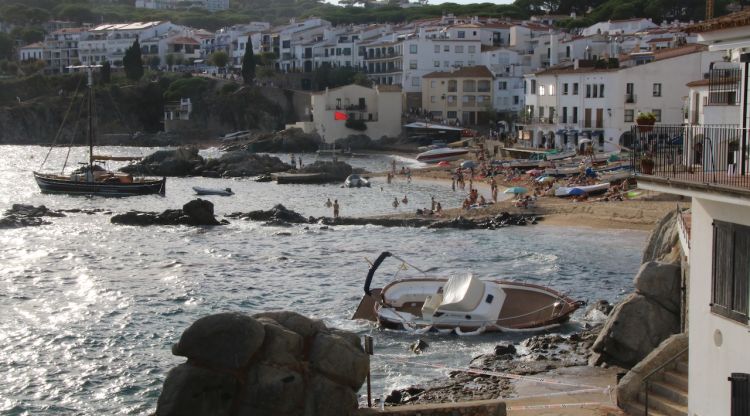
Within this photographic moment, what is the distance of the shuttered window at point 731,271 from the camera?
11.1 m

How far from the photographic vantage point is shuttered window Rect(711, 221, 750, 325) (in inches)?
438

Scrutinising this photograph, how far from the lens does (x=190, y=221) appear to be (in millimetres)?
53750

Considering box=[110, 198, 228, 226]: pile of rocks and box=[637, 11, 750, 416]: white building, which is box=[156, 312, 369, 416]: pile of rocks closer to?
box=[637, 11, 750, 416]: white building

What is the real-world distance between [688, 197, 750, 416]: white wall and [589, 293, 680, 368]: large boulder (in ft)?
26.1

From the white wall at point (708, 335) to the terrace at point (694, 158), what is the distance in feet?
1.16

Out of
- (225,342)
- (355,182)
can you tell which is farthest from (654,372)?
(355,182)

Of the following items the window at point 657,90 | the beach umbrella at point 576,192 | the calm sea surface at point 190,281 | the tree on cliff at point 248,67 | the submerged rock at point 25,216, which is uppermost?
the tree on cliff at point 248,67

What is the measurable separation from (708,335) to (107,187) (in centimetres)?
6352

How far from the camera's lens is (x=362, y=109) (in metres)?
108

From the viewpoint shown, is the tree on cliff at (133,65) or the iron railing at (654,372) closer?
the iron railing at (654,372)

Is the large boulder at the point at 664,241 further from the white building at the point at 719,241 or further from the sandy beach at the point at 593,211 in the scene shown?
the sandy beach at the point at 593,211

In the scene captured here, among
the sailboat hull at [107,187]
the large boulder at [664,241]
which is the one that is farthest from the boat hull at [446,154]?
the large boulder at [664,241]

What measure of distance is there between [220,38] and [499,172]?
110m

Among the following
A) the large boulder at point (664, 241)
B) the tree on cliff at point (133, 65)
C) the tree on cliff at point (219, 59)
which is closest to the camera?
the large boulder at point (664, 241)
